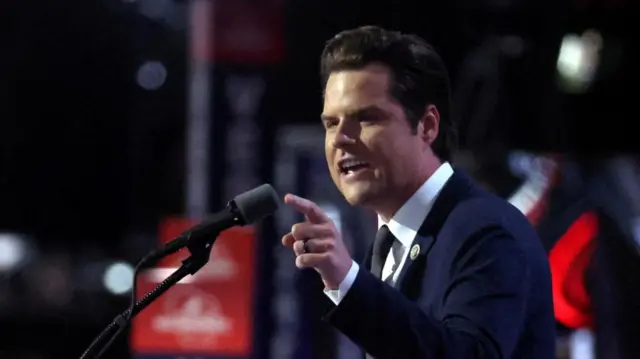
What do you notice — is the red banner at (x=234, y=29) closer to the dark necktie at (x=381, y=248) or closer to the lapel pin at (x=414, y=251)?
the dark necktie at (x=381, y=248)

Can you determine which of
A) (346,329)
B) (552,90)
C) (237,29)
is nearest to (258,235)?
(237,29)

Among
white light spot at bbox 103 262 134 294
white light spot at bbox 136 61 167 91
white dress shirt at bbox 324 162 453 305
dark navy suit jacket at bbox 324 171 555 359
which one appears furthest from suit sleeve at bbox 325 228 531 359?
white light spot at bbox 103 262 134 294

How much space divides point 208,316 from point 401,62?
2.94 meters

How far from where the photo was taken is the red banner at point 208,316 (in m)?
4.07

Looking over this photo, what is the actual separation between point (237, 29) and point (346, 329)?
3.86 m

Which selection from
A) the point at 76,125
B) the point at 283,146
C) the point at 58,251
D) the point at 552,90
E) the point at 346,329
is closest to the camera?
the point at 346,329

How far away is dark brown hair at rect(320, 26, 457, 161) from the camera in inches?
52.6

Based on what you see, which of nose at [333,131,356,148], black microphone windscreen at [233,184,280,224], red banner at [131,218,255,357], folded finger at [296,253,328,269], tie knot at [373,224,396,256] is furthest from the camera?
red banner at [131,218,255,357]

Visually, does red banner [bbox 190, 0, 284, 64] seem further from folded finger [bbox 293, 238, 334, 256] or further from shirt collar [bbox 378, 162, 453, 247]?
folded finger [bbox 293, 238, 334, 256]

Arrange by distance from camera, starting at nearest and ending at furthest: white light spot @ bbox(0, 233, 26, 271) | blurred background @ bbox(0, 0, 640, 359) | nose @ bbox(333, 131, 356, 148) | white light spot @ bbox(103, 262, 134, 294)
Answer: nose @ bbox(333, 131, 356, 148) → blurred background @ bbox(0, 0, 640, 359) → white light spot @ bbox(103, 262, 134, 294) → white light spot @ bbox(0, 233, 26, 271)

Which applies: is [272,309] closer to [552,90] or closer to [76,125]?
[552,90]

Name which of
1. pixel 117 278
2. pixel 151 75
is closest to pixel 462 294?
pixel 151 75

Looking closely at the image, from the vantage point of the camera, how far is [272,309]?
412 centimetres

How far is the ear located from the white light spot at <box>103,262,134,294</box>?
559 cm
